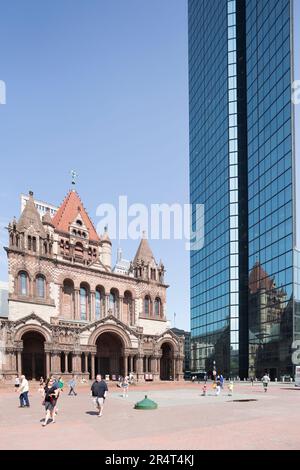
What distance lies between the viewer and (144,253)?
67.9 meters

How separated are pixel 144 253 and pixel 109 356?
54.6 feet

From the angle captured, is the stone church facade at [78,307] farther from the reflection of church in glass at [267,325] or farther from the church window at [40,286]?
the reflection of church in glass at [267,325]

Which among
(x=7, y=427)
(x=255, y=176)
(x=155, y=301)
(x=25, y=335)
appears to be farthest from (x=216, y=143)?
(x=7, y=427)

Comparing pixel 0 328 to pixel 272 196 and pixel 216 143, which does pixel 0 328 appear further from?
pixel 216 143

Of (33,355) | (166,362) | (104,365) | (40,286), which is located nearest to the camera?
(33,355)

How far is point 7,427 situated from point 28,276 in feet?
127

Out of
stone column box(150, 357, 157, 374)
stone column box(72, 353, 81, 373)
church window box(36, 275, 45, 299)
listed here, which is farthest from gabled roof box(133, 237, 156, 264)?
stone column box(72, 353, 81, 373)

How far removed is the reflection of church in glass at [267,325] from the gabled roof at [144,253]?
1662 cm

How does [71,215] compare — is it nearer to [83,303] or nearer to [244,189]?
[83,303]

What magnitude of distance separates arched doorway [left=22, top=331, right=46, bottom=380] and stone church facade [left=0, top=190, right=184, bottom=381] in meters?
0.11

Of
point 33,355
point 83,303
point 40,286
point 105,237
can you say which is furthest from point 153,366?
point 105,237

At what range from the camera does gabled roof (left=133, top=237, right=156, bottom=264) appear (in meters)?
67.3

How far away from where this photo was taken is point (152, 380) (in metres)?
59.2

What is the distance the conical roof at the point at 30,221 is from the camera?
54.0m
